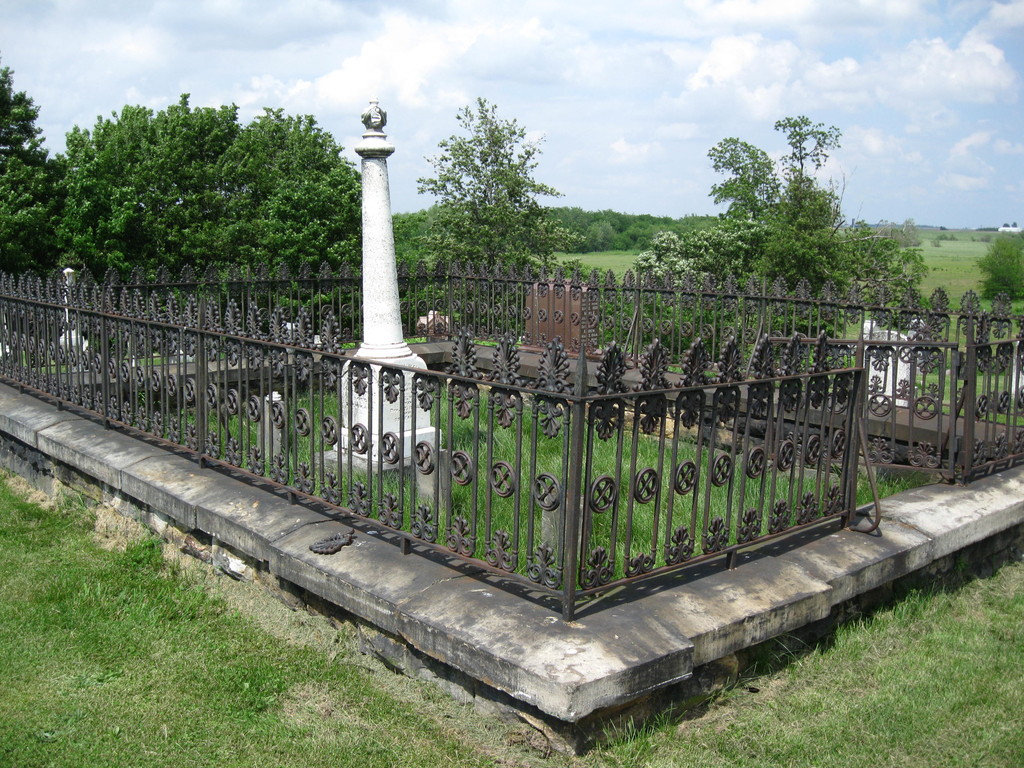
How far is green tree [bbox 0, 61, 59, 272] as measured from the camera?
57.1 feet

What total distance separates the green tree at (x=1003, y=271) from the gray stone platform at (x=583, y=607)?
38416 millimetres

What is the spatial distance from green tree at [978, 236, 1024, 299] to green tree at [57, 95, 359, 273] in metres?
30.2

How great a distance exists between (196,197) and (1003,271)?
36.1m

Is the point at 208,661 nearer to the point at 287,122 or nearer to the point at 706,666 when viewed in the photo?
the point at 706,666

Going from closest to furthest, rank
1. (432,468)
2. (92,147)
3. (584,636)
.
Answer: (584,636), (432,468), (92,147)

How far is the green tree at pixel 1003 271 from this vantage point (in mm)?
39438

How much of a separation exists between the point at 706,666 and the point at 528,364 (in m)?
5.92

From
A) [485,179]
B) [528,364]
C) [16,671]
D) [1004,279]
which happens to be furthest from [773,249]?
[1004,279]

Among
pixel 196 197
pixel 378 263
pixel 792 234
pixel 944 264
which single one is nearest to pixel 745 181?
pixel 792 234

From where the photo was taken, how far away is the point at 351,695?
3732 mm

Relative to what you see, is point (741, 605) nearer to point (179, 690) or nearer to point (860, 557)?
point (860, 557)

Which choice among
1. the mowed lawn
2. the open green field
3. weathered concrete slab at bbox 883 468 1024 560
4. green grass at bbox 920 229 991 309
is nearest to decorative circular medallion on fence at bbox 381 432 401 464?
the mowed lawn

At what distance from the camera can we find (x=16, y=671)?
156 inches

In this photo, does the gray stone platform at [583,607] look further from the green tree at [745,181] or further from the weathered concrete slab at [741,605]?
the green tree at [745,181]
